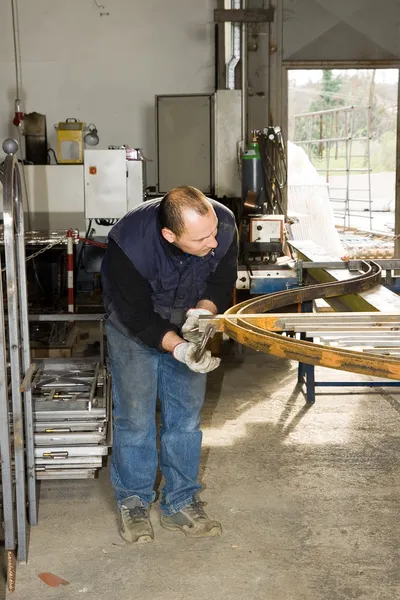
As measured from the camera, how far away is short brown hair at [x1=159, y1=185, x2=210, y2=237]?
1988 mm

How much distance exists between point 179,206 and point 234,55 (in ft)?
13.2

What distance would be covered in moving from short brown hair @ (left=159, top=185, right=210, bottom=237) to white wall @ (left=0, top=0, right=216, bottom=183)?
4.76 m

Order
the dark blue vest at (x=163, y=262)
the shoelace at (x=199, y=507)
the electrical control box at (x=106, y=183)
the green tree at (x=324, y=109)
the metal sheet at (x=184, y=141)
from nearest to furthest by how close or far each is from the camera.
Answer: the dark blue vest at (x=163, y=262)
the shoelace at (x=199, y=507)
the electrical control box at (x=106, y=183)
the metal sheet at (x=184, y=141)
the green tree at (x=324, y=109)

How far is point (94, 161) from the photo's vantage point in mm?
5070

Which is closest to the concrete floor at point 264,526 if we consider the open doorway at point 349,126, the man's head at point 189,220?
the man's head at point 189,220

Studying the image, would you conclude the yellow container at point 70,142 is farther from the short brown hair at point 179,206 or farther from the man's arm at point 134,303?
the short brown hair at point 179,206

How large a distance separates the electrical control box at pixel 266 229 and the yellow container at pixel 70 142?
6.94 feet

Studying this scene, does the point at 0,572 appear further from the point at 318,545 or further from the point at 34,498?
the point at 318,545

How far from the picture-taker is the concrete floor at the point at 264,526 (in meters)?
2.08

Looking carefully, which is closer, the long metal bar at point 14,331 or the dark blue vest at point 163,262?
the long metal bar at point 14,331

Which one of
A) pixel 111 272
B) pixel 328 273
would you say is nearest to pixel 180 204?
pixel 111 272

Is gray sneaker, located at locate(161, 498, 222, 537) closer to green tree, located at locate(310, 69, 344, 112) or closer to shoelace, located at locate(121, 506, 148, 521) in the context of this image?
shoelace, located at locate(121, 506, 148, 521)

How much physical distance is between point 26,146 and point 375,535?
15.5 feet

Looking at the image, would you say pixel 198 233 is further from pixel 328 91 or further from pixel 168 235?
pixel 328 91
